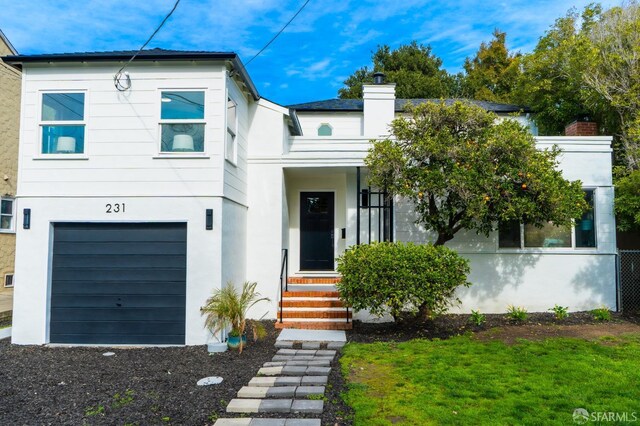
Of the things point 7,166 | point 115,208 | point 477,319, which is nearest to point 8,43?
point 7,166

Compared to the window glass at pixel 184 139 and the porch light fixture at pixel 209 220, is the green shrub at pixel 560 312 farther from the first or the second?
the window glass at pixel 184 139

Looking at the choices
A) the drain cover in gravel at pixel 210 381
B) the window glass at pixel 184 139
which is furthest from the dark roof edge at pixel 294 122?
the drain cover in gravel at pixel 210 381

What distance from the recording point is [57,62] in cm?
723

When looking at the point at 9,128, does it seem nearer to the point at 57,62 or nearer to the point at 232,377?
the point at 57,62

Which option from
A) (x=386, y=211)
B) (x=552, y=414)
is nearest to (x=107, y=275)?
(x=386, y=211)

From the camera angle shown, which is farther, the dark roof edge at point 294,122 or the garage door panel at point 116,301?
the dark roof edge at point 294,122

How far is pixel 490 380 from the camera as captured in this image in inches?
189

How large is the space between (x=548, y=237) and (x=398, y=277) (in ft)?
14.2

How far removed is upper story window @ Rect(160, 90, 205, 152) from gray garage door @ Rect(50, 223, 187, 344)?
4.66 ft

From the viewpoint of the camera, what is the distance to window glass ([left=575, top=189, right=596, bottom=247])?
29.5 feet

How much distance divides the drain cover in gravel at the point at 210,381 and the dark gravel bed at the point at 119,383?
100mm

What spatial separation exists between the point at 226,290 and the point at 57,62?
5.04 m

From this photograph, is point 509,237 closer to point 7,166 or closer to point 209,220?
point 209,220

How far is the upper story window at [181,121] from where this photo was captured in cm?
723
